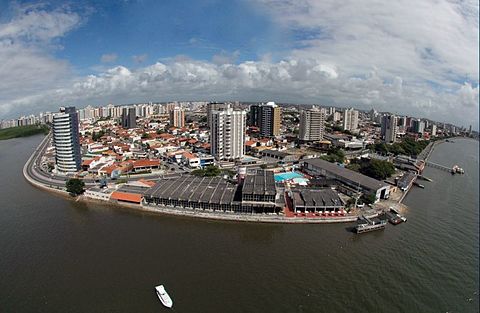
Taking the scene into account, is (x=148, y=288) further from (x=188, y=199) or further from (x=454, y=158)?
(x=454, y=158)

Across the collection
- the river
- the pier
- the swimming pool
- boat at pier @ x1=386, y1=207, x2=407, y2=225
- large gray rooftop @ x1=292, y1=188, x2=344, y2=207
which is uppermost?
the swimming pool

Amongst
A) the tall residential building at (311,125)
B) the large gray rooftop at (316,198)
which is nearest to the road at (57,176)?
the large gray rooftop at (316,198)

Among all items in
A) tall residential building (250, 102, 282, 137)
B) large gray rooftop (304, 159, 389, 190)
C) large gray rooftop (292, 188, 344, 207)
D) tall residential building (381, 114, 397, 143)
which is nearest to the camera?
large gray rooftop (292, 188, 344, 207)

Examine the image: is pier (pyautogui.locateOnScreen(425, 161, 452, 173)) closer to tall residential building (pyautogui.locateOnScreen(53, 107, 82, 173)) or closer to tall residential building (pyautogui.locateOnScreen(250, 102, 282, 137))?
tall residential building (pyautogui.locateOnScreen(250, 102, 282, 137))

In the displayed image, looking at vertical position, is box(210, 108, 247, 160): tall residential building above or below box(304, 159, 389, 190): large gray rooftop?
above

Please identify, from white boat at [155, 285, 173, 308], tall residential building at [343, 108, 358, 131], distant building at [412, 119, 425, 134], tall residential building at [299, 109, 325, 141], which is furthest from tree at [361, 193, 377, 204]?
distant building at [412, 119, 425, 134]
